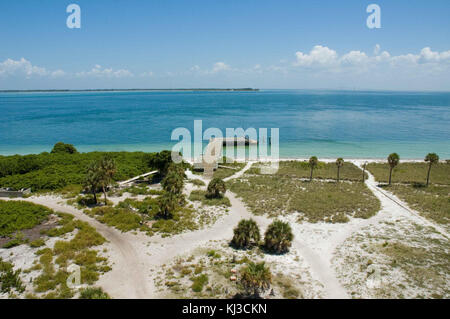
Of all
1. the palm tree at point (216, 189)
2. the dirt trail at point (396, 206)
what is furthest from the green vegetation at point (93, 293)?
the dirt trail at point (396, 206)

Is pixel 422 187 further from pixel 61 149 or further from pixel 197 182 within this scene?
pixel 61 149

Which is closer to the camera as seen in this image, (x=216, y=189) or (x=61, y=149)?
(x=216, y=189)

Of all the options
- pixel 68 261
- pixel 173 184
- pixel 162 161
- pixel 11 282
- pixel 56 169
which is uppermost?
pixel 162 161

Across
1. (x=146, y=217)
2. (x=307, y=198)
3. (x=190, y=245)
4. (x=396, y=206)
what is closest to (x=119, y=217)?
(x=146, y=217)

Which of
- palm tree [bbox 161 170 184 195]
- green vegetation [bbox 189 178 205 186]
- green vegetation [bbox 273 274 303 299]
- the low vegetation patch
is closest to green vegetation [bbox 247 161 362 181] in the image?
green vegetation [bbox 189 178 205 186]

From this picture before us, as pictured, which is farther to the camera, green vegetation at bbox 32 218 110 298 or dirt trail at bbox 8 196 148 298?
green vegetation at bbox 32 218 110 298

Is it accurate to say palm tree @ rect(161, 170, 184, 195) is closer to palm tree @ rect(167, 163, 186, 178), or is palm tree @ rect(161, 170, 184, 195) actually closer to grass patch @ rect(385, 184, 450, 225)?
palm tree @ rect(167, 163, 186, 178)
